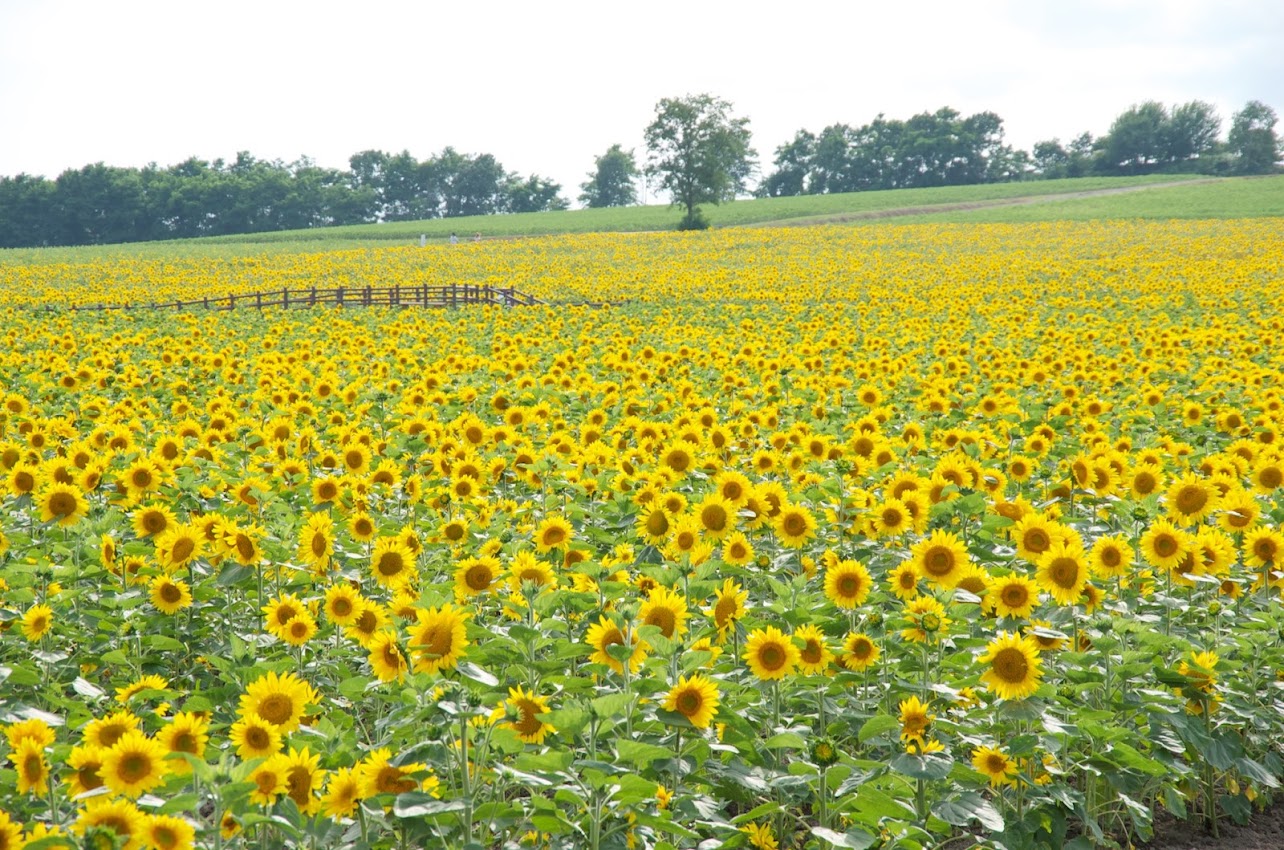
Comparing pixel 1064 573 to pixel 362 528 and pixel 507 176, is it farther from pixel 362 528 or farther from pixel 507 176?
pixel 507 176

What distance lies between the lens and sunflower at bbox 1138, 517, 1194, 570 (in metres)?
4.75

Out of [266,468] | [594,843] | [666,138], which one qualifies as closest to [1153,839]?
[594,843]

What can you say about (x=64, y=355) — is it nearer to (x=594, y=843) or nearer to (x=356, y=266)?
(x=594, y=843)

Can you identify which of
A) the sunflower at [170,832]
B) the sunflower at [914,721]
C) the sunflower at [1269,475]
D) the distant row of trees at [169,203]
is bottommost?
the sunflower at [914,721]

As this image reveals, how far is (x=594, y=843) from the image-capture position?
301cm

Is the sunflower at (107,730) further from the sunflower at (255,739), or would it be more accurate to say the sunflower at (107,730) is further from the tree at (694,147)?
the tree at (694,147)

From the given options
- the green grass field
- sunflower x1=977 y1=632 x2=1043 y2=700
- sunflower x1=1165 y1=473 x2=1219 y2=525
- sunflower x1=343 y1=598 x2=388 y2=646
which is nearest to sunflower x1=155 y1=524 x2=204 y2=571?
sunflower x1=343 y1=598 x2=388 y2=646

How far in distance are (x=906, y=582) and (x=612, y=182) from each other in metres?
141

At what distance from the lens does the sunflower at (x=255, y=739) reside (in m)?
3.06

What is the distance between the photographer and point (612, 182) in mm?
141625

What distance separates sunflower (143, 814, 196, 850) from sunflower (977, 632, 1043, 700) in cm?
273

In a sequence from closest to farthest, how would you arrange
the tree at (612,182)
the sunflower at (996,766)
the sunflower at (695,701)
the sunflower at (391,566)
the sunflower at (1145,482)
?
1. the sunflower at (695,701)
2. the sunflower at (996,766)
3. the sunflower at (391,566)
4. the sunflower at (1145,482)
5. the tree at (612,182)

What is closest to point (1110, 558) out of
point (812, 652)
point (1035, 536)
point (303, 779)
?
point (1035, 536)

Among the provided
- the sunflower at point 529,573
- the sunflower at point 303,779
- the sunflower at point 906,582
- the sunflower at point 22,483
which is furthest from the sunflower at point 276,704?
the sunflower at point 22,483
